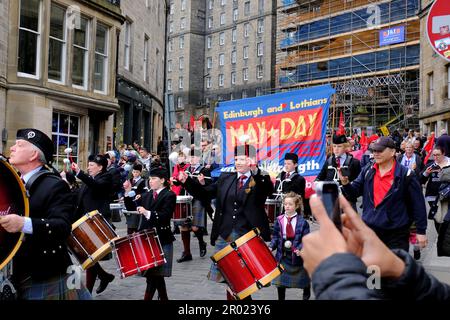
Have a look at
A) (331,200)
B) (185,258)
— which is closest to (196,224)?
(185,258)

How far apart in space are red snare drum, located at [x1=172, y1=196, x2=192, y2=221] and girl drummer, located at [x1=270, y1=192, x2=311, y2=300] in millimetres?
3694

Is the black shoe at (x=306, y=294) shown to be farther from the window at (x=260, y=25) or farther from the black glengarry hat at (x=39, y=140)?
the window at (x=260, y=25)

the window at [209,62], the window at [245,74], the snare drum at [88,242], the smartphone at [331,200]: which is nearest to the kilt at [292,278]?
the snare drum at [88,242]

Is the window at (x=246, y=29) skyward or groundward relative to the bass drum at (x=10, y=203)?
skyward

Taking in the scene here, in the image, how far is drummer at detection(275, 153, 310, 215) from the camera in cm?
944

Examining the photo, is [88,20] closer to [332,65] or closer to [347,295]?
[347,295]

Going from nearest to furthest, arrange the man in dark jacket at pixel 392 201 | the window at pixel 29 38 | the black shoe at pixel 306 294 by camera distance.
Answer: the man in dark jacket at pixel 392 201, the black shoe at pixel 306 294, the window at pixel 29 38

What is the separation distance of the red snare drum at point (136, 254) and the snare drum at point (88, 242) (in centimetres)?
16

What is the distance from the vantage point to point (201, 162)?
37.7 ft

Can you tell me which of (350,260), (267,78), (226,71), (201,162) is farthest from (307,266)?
(226,71)

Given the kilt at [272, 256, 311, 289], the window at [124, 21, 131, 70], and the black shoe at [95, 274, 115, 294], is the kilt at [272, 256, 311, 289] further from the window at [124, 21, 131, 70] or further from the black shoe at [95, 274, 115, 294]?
the window at [124, 21, 131, 70]

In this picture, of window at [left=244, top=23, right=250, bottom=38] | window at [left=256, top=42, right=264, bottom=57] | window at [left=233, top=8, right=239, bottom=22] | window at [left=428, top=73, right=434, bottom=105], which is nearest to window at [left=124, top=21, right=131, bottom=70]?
window at [left=428, top=73, right=434, bottom=105]

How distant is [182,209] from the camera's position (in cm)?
1020

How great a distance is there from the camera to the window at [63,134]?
19.3m
